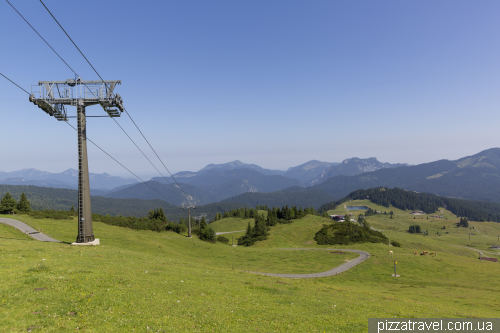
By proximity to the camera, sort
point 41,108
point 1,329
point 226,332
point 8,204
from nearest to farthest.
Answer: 1. point 1,329
2. point 226,332
3. point 41,108
4. point 8,204

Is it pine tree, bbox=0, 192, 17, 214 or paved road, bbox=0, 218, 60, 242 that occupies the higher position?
pine tree, bbox=0, 192, 17, 214

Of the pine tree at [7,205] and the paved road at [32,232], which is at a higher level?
the pine tree at [7,205]

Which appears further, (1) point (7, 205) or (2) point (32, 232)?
(1) point (7, 205)

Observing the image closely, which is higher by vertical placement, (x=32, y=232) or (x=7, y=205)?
(x=7, y=205)

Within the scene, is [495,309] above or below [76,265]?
below

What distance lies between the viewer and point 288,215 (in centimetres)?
18800

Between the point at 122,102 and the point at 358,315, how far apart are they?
4186 centimetres

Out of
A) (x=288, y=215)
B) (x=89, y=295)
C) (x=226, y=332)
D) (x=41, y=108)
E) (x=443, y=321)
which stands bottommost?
(x=288, y=215)

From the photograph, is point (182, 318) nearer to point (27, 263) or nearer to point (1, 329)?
point (1, 329)

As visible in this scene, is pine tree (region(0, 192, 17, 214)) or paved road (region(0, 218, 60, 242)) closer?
paved road (region(0, 218, 60, 242))

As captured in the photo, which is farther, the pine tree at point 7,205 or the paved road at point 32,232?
the pine tree at point 7,205

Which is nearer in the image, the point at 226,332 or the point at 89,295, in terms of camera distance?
the point at 226,332

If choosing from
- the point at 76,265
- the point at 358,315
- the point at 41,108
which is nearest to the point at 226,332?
the point at 358,315

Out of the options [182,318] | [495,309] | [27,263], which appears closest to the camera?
[182,318]
